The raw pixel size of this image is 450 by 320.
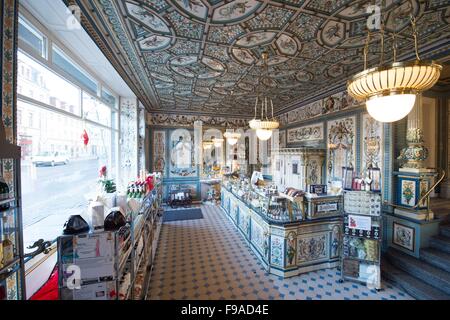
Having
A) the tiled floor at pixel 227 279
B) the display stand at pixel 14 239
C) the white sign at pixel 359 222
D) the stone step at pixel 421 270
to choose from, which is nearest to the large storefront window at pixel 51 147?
the display stand at pixel 14 239

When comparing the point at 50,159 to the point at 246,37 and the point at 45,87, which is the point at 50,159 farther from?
the point at 246,37

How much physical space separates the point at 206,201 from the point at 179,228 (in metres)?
2.78

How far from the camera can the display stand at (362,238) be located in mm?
2732

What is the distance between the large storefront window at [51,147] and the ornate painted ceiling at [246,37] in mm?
866

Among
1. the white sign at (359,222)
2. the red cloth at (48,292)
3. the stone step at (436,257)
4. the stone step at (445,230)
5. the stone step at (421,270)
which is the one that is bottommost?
the stone step at (421,270)

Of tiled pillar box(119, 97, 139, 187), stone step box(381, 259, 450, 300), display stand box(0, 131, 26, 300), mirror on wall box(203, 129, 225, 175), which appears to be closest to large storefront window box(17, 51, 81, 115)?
display stand box(0, 131, 26, 300)

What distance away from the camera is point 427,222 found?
3.08m

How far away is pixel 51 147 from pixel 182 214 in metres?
4.67

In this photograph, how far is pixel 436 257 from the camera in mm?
2826

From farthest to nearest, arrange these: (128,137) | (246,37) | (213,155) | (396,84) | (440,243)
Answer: (213,155), (128,137), (440,243), (246,37), (396,84)

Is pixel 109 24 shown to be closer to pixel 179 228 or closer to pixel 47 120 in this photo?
pixel 47 120

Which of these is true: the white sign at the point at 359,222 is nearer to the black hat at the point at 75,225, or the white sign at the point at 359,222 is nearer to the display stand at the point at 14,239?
the black hat at the point at 75,225

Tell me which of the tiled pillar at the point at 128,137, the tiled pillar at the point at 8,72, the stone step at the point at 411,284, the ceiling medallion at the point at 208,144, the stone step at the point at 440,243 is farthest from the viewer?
the ceiling medallion at the point at 208,144

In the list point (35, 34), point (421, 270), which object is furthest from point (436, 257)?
point (35, 34)
